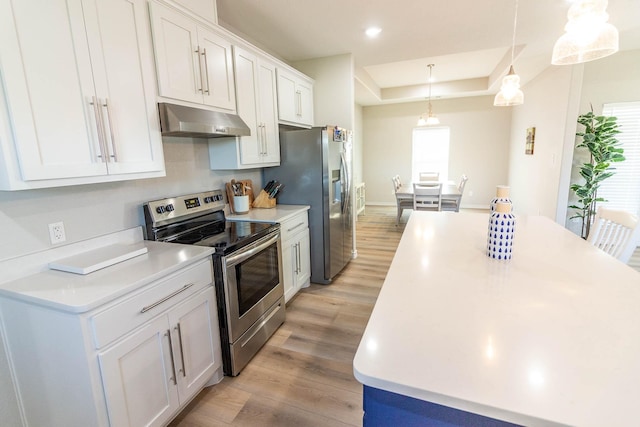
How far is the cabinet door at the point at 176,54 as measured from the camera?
1766 mm

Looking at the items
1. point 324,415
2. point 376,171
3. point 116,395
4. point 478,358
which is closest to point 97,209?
point 116,395

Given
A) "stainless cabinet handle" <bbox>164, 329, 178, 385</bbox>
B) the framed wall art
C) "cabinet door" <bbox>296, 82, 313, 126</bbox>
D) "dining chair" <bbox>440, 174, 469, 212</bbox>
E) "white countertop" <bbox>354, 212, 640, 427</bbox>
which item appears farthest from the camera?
"dining chair" <bbox>440, 174, 469, 212</bbox>

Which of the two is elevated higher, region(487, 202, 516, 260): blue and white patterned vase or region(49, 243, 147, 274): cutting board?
region(487, 202, 516, 260): blue and white patterned vase

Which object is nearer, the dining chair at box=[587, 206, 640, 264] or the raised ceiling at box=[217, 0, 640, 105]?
the dining chair at box=[587, 206, 640, 264]

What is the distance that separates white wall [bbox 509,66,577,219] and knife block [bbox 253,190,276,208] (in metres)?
3.81

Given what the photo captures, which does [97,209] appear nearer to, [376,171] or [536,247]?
[536,247]

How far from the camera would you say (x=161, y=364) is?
1.50 meters

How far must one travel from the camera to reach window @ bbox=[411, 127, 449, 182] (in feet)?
24.3

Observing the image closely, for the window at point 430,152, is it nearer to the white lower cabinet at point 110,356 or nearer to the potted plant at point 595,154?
the potted plant at point 595,154

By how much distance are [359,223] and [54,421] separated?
530cm

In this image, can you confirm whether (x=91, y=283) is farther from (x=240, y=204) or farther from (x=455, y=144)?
(x=455, y=144)

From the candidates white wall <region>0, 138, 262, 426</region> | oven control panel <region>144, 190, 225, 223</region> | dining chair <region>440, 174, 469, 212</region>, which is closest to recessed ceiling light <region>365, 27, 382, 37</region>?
white wall <region>0, 138, 262, 426</region>

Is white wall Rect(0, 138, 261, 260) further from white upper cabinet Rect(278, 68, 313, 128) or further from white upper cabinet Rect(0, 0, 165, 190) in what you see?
white upper cabinet Rect(278, 68, 313, 128)

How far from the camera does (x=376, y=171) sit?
7.95 meters
